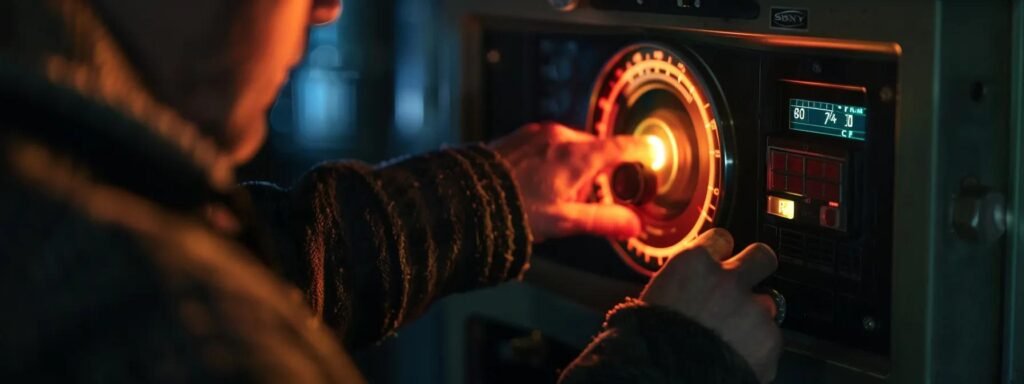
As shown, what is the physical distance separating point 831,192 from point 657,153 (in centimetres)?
25

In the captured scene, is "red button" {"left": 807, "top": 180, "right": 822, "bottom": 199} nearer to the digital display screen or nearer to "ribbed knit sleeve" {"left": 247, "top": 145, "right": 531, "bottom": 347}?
the digital display screen

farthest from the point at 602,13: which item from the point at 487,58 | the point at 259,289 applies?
the point at 259,289

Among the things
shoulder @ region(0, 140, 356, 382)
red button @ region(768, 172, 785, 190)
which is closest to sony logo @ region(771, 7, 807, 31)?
red button @ region(768, 172, 785, 190)

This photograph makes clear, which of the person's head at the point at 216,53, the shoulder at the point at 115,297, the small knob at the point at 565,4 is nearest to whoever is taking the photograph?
the shoulder at the point at 115,297

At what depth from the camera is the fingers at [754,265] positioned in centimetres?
112

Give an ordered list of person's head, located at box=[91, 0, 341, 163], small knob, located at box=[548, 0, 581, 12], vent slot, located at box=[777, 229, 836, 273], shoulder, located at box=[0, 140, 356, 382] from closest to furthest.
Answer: shoulder, located at box=[0, 140, 356, 382] < person's head, located at box=[91, 0, 341, 163] < vent slot, located at box=[777, 229, 836, 273] < small knob, located at box=[548, 0, 581, 12]

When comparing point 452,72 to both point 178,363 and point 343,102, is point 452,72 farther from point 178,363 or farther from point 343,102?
point 343,102

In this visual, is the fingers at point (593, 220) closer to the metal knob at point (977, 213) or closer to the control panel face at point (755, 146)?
the control panel face at point (755, 146)

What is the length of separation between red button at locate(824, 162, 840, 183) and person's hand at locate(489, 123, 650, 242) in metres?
0.27

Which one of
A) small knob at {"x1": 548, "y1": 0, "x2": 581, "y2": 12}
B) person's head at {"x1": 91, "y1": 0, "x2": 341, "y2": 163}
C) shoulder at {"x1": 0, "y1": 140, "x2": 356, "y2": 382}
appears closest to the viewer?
shoulder at {"x1": 0, "y1": 140, "x2": 356, "y2": 382}

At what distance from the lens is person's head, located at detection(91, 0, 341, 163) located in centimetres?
79

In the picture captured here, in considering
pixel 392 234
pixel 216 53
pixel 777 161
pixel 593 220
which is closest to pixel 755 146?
pixel 777 161

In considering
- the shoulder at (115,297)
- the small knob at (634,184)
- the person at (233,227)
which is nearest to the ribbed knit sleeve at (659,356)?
the person at (233,227)

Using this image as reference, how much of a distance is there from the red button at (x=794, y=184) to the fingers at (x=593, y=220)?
224 millimetres
